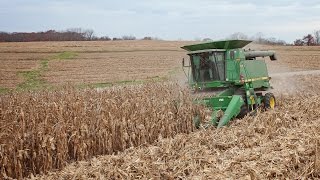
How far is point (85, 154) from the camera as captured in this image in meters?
7.41

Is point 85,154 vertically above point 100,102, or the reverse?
point 100,102

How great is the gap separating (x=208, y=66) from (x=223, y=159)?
5.60 metres

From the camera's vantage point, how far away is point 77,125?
24.8 feet

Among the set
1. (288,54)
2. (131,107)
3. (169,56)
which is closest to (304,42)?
(288,54)

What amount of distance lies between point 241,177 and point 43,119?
3.98 meters

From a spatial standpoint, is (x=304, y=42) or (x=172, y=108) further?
(x=304, y=42)

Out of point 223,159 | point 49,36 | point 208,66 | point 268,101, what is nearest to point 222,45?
point 208,66

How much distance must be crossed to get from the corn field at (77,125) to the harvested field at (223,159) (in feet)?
1.65

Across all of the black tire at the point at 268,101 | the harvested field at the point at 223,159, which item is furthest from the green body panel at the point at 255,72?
the harvested field at the point at 223,159

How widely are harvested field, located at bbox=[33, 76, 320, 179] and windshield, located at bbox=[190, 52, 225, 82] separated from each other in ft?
10.9

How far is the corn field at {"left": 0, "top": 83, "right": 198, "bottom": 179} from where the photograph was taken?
22.1 feet

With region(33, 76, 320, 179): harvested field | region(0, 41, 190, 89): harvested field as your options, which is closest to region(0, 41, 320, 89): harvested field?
region(0, 41, 190, 89): harvested field

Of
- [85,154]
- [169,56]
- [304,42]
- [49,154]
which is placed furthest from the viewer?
[304,42]

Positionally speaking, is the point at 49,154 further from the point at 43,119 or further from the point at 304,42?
the point at 304,42
